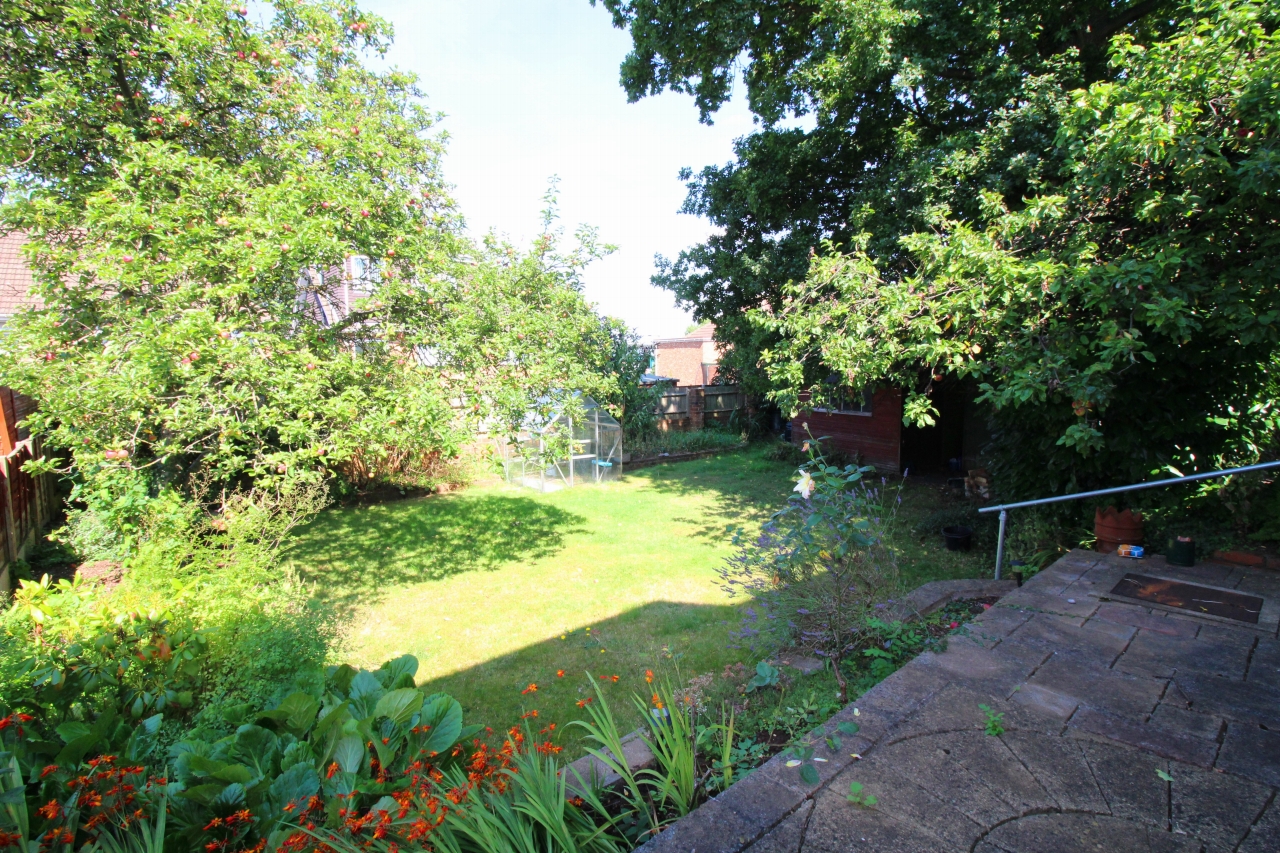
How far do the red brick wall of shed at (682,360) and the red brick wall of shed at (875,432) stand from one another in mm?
20551

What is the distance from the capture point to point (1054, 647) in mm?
3154

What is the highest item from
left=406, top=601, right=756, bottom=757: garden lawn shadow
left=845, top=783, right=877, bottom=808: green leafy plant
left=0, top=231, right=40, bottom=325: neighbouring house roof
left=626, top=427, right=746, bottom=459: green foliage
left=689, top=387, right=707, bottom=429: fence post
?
left=0, top=231, right=40, bottom=325: neighbouring house roof

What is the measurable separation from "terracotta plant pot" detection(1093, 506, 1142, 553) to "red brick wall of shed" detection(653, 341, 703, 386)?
92.2 ft

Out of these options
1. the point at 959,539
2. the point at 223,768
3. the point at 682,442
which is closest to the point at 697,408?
the point at 682,442

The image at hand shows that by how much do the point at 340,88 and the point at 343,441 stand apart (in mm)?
3605

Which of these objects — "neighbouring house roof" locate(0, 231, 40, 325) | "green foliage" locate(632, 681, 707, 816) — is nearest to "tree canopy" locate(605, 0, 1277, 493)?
"green foliage" locate(632, 681, 707, 816)

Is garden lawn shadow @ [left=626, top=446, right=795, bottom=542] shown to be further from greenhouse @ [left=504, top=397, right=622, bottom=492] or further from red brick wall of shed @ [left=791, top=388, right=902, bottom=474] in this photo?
red brick wall of shed @ [left=791, top=388, right=902, bottom=474]

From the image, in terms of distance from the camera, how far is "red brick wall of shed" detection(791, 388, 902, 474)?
11.4 meters

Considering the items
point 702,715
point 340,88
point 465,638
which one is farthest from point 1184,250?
point 340,88

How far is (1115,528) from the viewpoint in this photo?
5.00 meters

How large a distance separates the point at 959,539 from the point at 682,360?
29.1 meters

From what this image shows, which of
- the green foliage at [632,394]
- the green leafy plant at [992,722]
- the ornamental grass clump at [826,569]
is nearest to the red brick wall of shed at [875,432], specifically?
the green foliage at [632,394]

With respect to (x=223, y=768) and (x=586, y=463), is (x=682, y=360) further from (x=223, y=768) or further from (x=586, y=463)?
(x=223, y=768)

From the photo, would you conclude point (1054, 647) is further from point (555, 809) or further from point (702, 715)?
point (555, 809)
